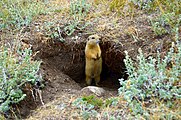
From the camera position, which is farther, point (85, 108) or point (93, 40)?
point (93, 40)

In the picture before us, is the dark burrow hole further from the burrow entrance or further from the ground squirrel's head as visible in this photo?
the ground squirrel's head

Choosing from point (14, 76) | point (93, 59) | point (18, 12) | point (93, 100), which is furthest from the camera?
point (18, 12)

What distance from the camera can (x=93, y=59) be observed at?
182 inches

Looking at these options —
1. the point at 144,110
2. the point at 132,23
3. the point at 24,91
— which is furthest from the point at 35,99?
the point at 132,23

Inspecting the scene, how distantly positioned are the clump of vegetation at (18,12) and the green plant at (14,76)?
84 cm

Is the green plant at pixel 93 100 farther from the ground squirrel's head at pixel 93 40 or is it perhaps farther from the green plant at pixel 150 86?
the ground squirrel's head at pixel 93 40

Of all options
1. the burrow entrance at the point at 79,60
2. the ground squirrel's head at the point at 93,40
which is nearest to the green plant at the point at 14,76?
the burrow entrance at the point at 79,60

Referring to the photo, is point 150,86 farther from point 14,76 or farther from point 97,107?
point 14,76

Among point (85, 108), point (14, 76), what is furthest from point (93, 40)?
point (85, 108)

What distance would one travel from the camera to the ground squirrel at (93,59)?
4.50m

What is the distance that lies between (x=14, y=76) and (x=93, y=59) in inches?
44.0

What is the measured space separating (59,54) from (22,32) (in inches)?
19.4

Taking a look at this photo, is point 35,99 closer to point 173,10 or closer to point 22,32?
point 22,32

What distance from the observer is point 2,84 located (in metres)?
3.68
